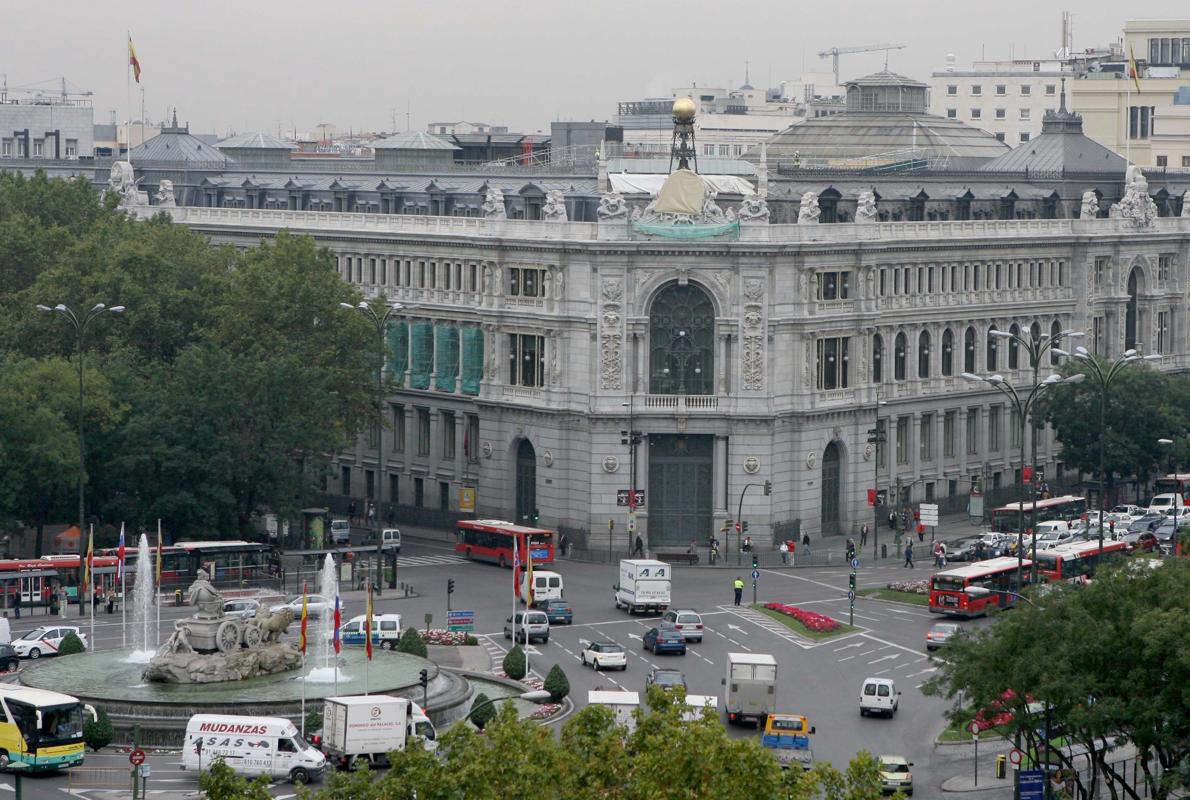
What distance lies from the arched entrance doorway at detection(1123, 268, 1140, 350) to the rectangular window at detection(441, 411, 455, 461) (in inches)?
1823

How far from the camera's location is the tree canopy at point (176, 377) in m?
121

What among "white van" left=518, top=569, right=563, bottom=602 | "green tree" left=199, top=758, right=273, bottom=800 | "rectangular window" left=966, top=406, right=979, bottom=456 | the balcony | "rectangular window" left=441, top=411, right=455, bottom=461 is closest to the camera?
"green tree" left=199, top=758, right=273, bottom=800

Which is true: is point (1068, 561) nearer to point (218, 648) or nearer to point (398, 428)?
point (218, 648)

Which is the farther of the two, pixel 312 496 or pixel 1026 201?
pixel 1026 201

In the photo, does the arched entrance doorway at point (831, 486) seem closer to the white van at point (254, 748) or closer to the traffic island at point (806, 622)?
the traffic island at point (806, 622)

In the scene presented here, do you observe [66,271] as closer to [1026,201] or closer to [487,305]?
[487,305]

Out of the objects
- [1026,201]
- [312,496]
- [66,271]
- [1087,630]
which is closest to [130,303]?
[66,271]

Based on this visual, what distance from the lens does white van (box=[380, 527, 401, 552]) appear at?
406 feet

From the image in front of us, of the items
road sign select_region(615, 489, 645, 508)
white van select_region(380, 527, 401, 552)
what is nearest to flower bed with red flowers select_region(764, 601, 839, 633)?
road sign select_region(615, 489, 645, 508)

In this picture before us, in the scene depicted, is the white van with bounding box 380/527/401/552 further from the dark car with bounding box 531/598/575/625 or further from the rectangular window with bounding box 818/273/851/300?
the rectangular window with bounding box 818/273/851/300

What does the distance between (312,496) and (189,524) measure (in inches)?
420

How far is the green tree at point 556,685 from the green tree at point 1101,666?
51.0 ft

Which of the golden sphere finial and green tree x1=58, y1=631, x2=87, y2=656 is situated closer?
green tree x1=58, y1=631, x2=87, y2=656

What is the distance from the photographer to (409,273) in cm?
14688
